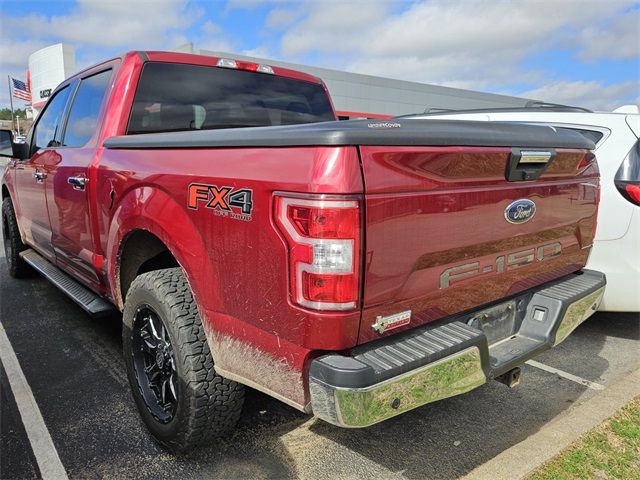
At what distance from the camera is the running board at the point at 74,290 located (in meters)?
3.30

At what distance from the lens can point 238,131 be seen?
2049 mm

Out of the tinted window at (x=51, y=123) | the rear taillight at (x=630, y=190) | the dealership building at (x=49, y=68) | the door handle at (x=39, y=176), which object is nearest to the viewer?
the rear taillight at (x=630, y=190)

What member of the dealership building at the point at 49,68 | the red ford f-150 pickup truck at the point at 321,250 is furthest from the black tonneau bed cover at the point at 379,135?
the dealership building at the point at 49,68

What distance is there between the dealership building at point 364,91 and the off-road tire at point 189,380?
25.3m

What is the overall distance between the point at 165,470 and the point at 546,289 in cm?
214

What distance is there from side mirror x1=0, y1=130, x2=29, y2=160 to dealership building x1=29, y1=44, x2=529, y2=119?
22531mm

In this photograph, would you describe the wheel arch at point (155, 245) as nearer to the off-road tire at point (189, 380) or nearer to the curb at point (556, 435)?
the off-road tire at point (189, 380)

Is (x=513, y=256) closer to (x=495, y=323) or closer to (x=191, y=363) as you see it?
(x=495, y=323)

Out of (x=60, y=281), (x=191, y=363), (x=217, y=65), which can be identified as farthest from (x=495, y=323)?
(x=60, y=281)

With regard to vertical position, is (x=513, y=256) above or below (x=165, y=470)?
above

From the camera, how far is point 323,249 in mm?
1691

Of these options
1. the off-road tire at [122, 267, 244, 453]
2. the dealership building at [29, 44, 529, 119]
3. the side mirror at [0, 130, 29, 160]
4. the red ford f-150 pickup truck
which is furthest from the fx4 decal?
the dealership building at [29, 44, 529, 119]

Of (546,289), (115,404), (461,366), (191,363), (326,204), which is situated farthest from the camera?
(115,404)

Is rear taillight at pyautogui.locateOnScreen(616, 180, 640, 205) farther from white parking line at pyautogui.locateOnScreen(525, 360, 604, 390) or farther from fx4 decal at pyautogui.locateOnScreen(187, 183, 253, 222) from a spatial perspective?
A: fx4 decal at pyautogui.locateOnScreen(187, 183, 253, 222)
